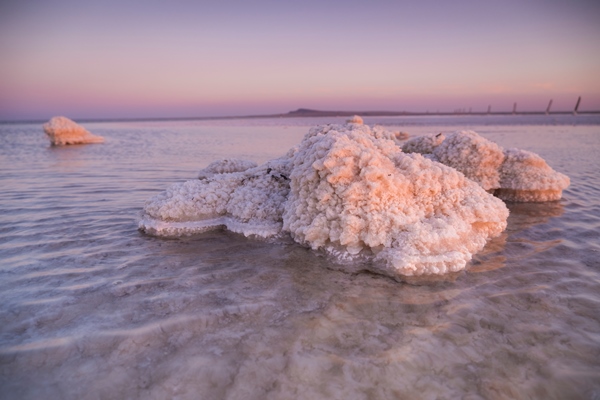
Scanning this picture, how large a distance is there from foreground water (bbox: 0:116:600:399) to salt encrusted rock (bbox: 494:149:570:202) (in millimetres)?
1397

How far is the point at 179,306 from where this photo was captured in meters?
2.46

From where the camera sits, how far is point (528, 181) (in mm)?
5258

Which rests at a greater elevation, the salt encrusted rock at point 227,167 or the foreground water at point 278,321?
the salt encrusted rock at point 227,167

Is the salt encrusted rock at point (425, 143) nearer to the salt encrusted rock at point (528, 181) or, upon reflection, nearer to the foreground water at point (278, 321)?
the salt encrusted rock at point (528, 181)

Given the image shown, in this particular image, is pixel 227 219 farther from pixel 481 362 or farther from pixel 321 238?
pixel 481 362

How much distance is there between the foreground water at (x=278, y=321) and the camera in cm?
178

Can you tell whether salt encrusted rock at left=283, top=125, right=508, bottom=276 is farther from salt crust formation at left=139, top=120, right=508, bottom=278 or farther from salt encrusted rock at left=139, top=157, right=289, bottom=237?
salt encrusted rock at left=139, top=157, right=289, bottom=237

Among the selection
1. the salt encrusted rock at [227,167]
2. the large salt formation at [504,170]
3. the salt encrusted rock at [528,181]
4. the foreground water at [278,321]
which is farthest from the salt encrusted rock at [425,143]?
the salt encrusted rock at [227,167]

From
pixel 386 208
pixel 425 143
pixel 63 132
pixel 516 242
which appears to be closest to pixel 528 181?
pixel 425 143

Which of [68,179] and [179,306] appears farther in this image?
[68,179]

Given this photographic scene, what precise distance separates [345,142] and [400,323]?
1.87 m

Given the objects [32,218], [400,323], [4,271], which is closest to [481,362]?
[400,323]

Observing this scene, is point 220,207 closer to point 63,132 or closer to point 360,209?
point 360,209

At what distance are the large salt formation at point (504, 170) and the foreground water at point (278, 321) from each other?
1.41 metres
